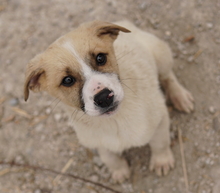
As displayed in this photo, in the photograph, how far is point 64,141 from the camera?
4.33 metres

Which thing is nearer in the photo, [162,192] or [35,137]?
[162,192]

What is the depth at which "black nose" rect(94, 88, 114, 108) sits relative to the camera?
2.33 meters

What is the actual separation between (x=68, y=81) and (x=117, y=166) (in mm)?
1789

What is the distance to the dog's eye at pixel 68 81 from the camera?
2529mm

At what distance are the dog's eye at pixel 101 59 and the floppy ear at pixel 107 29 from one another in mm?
290

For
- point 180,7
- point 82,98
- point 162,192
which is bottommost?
point 162,192

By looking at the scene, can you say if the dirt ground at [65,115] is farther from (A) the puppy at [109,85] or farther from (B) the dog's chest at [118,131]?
(B) the dog's chest at [118,131]

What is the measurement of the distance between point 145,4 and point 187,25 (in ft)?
3.00

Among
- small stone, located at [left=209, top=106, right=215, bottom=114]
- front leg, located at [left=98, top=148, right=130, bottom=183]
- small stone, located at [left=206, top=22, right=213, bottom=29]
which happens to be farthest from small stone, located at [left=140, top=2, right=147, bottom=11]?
front leg, located at [left=98, top=148, right=130, bottom=183]

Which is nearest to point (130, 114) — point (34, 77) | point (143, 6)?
point (34, 77)

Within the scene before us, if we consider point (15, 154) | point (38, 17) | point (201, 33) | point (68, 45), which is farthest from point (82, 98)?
point (38, 17)

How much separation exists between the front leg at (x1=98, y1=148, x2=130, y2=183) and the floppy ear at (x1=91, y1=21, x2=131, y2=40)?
5.69ft

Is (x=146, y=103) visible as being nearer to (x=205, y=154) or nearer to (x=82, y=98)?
(x=82, y=98)

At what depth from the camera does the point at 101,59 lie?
8.39 ft
